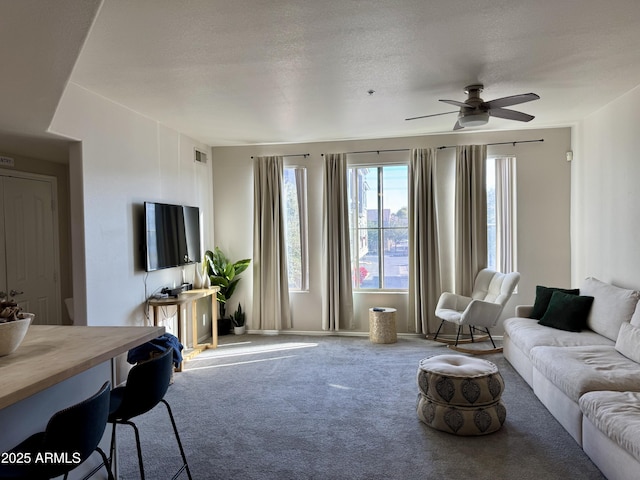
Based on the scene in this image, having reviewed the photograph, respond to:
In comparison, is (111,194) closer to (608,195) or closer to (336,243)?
(336,243)

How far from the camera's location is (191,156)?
18.9 ft

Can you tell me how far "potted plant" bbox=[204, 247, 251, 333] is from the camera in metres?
6.12

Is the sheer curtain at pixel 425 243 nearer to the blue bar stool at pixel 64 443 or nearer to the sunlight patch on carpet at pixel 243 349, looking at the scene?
the sunlight patch on carpet at pixel 243 349

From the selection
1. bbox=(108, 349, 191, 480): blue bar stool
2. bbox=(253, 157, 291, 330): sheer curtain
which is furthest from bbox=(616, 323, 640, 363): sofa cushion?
bbox=(253, 157, 291, 330): sheer curtain

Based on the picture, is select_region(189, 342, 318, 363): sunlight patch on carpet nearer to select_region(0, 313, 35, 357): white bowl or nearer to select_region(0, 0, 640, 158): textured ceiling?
select_region(0, 0, 640, 158): textured ceiling

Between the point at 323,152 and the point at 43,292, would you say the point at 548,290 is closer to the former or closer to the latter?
the point at 323,152

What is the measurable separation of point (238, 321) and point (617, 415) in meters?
4.83

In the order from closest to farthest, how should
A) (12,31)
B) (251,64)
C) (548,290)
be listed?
(12,31)
(251,64)
(548,290)

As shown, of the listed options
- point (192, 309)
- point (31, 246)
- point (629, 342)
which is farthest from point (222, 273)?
point (629, 342)

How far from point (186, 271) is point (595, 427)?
178 inches

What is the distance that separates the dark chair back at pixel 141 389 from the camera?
1.97m

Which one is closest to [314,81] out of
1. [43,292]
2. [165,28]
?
[165,28]

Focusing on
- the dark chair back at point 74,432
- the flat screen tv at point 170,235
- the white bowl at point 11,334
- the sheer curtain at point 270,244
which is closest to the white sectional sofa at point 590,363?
the dark chair back at point 74,432

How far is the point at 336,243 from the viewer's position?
19.8 feet
